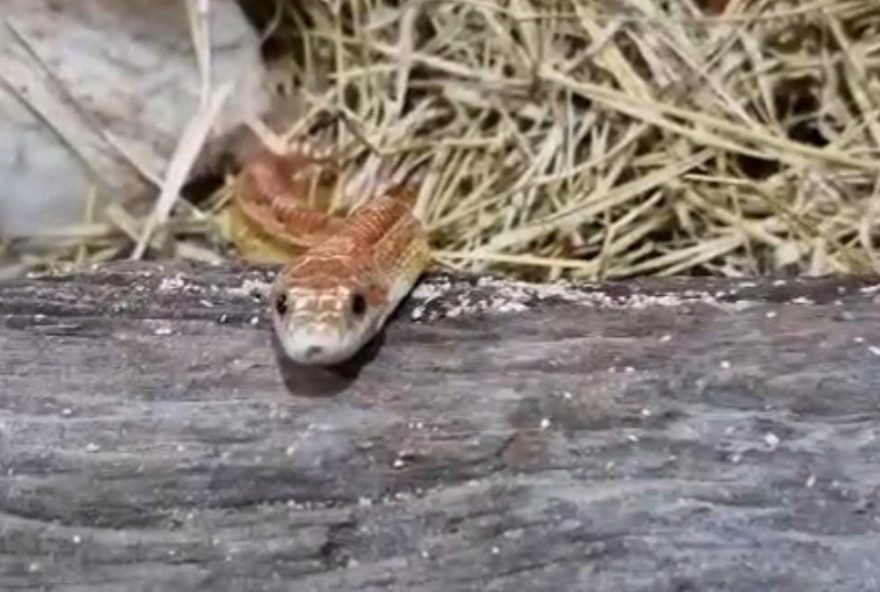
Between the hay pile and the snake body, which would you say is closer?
the snake body

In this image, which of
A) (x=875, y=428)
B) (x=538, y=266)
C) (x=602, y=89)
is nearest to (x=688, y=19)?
(x=602, y=89)

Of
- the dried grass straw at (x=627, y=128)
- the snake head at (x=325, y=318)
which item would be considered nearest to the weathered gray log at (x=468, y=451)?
the snake head at (x=325, y=318)

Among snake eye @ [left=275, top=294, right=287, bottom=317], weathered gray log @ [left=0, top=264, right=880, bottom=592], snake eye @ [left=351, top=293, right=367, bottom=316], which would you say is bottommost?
weathered gray log @ [left=0, top=264, right=880, bottom=592]

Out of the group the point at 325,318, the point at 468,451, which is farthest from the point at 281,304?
the point at 468,451

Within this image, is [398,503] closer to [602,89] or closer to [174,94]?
[602,89]

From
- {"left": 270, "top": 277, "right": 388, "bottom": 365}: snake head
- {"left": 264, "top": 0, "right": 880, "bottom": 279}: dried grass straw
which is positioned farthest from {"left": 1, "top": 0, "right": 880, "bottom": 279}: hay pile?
{"left": 270, "top": 277, "right": 388, "bottom": 365}: snake head

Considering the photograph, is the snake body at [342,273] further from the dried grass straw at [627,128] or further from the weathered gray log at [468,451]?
the dried grass straw at [627,128]

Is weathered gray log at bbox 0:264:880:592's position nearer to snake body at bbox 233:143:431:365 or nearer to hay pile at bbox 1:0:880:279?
snake body at bbox 233:143:431:365

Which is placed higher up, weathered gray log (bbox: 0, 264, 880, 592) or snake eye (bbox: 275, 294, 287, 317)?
snake eye (bbox: 275, 294, 287, 317)
